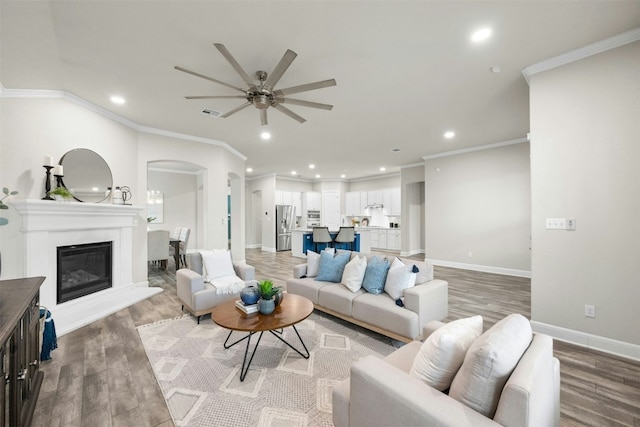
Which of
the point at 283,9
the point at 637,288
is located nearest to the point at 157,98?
the point at 283,9

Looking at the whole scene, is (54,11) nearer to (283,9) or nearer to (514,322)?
(283,9)

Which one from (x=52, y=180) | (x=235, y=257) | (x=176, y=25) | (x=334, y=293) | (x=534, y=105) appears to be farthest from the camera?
(x=235, y=257)

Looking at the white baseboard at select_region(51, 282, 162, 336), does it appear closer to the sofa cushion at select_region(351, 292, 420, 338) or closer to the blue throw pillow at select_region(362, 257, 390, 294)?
the sofa cushion at select_region(351, 292, 420, 338)

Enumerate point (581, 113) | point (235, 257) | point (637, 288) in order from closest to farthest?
point (637, 288), point (581, 113), point (235, 257)

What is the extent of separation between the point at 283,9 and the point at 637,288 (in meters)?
3.94

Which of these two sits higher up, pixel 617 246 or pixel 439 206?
pixel 439 206

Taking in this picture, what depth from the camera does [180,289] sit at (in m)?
3.51

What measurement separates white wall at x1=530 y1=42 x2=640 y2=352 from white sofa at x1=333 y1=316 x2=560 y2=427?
6.25ft

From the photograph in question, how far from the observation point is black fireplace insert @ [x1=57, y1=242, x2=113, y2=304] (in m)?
3.37

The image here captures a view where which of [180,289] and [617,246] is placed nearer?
[617,246]

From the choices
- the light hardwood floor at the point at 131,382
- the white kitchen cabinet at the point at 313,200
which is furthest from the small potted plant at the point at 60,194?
the white kitchen cabinet at the point at 313,200

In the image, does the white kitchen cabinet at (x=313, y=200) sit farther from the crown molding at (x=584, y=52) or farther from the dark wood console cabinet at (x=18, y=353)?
the dark wood console cabinet at (x=18, y=353)

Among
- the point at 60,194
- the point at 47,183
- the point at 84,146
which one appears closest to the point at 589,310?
the point at 60,194

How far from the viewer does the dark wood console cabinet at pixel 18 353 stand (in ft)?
4.12
